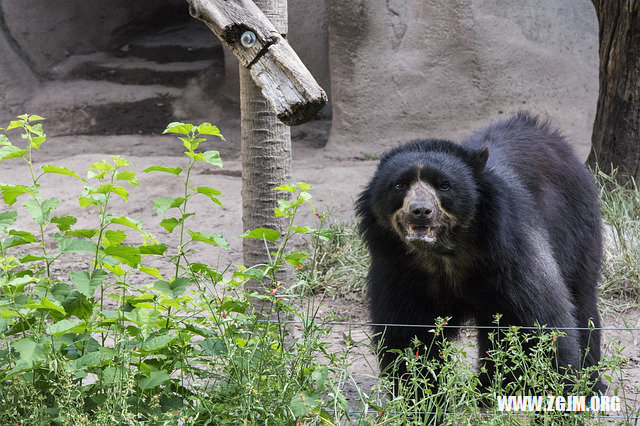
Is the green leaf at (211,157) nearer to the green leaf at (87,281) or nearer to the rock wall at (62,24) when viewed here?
the green leaf at (87,281)

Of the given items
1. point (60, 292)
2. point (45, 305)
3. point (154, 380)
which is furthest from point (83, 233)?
point (154, 380)

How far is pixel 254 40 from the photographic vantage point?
9.62 feet

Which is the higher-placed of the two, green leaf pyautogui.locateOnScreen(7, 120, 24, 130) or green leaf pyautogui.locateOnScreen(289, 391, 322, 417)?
green leaf pyautogui.locateOnScreen(7, 120, 24, 130)

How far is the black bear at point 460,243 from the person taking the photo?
11.7 feet

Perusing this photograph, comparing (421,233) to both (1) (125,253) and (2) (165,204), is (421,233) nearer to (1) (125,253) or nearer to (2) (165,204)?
(2) (165,204)

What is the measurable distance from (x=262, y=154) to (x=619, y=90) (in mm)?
3032

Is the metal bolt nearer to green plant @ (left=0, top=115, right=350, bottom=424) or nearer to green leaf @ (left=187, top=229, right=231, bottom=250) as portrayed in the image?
green plant @ (left=0, top=115, right=350, bottom=424)

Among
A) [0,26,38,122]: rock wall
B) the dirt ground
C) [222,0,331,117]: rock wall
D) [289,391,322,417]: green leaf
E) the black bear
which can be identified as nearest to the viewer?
[289,391,322,417]: green leaf

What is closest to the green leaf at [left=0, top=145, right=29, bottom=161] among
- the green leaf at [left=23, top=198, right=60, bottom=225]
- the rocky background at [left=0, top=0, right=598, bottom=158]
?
the green leaf at [left=23, top=198, right=60, bottom=225]

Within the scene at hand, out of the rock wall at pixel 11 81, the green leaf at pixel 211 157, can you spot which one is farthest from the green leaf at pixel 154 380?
the rock wall at pixel 11 81

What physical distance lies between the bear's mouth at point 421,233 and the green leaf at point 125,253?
3.63 ft

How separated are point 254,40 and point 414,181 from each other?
969 millimetres

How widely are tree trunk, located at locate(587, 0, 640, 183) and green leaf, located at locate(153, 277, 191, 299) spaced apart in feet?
13.2

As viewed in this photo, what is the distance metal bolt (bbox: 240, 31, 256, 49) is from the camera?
9.63 ft
